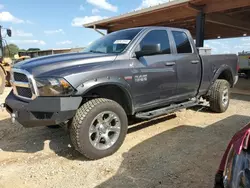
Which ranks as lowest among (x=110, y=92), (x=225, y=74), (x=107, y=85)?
(x=110, y=92)

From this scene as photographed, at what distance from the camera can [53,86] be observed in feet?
10.3

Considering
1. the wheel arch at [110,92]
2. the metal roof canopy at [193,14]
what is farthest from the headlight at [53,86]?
the metal roof canopy at [193,14]

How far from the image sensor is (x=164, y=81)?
14.3ft

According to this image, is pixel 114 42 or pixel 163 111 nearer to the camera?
pixel 114 42

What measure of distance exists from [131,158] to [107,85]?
3.83ft

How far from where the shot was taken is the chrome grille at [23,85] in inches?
126

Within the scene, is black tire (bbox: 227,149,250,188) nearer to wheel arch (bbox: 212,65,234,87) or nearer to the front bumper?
the front bumper

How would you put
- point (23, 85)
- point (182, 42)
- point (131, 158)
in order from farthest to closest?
1. point (182, 42)
2. point (131, 158)
3. point (23, 85)

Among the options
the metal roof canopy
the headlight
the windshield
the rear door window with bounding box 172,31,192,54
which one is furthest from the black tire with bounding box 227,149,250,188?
the metal roof canopy

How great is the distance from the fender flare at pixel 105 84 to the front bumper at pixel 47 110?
0.49ft

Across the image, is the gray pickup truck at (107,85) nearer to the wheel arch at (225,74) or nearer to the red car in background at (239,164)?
the wheel arch at (225,74)

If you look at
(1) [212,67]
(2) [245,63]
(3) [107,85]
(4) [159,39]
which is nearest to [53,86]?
(3) [107,85]

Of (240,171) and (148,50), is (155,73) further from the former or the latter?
(240,171)

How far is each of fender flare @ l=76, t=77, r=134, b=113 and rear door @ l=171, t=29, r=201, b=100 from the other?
133cm
